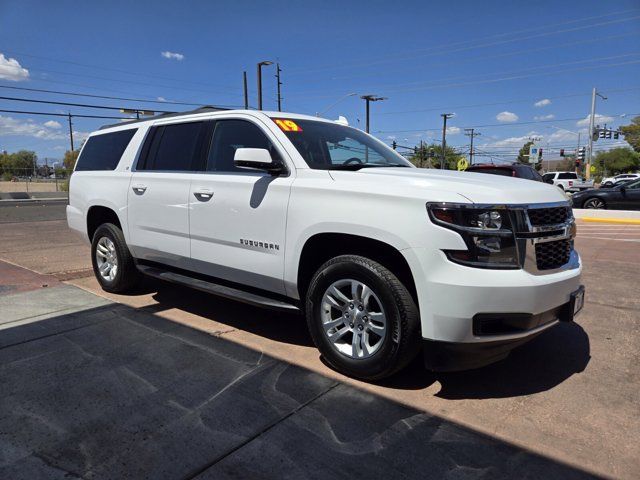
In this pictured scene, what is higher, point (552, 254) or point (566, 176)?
point (566, 176)

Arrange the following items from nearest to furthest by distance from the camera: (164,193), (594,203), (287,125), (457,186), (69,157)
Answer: (457,186) → (287,125) → (164,193) → (594,203) → (69,157)

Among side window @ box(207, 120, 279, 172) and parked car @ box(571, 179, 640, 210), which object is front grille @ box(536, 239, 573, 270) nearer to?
side window @ box(207, 120, 279, 172)

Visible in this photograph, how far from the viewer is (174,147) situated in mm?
4793

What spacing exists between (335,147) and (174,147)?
166 cm

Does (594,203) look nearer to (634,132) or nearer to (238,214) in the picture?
(238,214)

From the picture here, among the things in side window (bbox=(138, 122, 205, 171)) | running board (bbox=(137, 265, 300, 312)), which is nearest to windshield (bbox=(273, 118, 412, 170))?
side window (bbox=(138, 122, 205, 171))

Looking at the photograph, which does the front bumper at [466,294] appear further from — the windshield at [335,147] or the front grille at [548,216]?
the windshield at [335,147]

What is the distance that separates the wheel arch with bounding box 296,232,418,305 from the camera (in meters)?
3.23

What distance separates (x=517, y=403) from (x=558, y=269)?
917 millimetres

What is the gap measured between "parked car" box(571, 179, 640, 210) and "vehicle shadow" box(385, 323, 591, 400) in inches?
609

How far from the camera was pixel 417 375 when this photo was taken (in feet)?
11.8

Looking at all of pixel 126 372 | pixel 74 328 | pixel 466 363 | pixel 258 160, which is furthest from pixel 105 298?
pixel 466 363

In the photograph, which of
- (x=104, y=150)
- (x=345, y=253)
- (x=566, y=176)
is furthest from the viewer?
(x=566, y=176)

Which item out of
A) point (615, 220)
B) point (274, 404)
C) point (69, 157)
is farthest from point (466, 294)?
point (69, 157)
